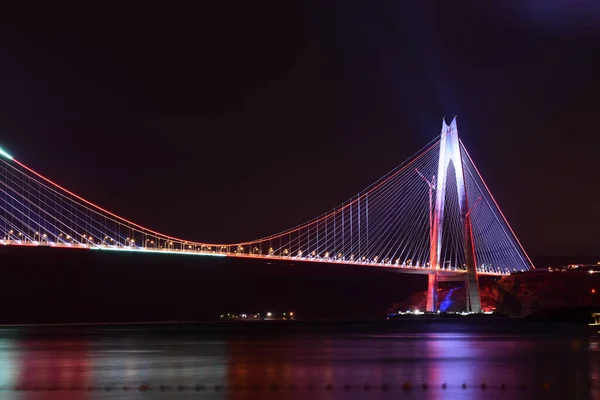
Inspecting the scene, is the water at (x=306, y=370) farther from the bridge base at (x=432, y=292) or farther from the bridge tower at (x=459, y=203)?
the bridge base at (x=432, y=292)

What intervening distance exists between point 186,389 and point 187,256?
5237 cm

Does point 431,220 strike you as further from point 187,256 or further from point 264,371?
point 264,371

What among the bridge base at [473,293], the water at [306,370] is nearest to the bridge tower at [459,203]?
the bridge base at [473,293]

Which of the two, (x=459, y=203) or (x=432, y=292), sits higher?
(x=459, y=203)

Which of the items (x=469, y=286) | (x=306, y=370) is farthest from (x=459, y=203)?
(x=306, y=370)

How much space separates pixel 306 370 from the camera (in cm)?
2556

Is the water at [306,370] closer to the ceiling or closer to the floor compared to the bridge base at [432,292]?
closer to the floor

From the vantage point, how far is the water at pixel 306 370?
66.8 feet

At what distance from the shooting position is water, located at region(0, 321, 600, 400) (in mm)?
20375

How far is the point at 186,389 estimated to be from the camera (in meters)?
21.1

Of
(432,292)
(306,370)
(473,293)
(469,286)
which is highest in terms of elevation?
(469,286)

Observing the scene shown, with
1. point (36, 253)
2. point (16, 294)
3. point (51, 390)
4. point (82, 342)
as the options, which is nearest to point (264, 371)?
point (51, 390)

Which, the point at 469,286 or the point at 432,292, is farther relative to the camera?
the point at 432,292

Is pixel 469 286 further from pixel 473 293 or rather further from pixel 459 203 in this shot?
pixel 459 203
